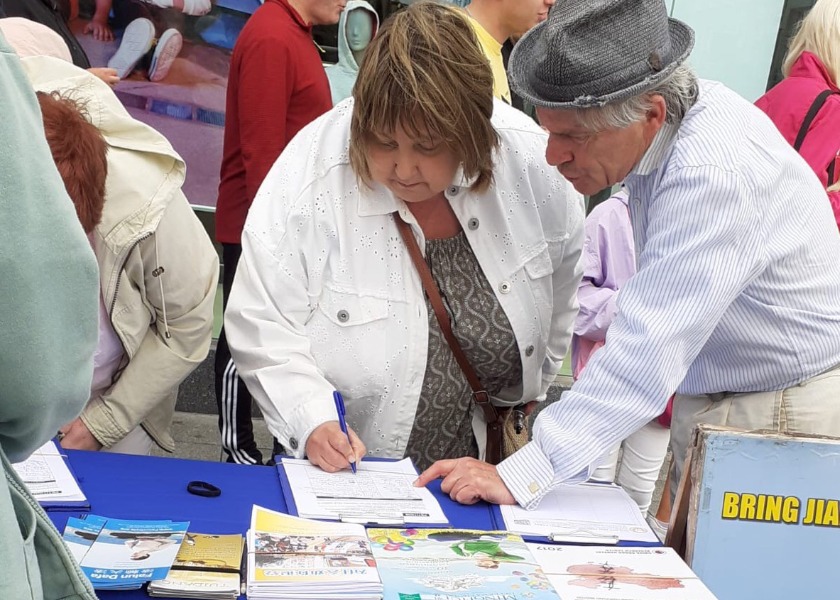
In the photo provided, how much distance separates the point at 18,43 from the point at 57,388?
2.07m

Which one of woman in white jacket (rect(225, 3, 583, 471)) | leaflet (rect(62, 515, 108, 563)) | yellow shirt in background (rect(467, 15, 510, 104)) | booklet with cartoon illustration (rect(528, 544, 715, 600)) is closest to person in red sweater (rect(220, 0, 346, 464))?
yellow shirt in background (rect(467, 15, 510, 104))

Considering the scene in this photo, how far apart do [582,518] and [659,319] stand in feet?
1.40

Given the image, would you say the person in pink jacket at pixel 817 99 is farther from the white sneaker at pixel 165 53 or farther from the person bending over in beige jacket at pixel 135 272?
the white sneaker at pixel 165 53

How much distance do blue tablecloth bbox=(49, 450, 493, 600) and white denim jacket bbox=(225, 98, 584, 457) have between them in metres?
0.21

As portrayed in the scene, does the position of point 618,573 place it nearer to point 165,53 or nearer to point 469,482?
point 469,482

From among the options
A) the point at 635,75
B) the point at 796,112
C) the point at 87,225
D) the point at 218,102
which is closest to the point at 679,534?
the point at 635,75

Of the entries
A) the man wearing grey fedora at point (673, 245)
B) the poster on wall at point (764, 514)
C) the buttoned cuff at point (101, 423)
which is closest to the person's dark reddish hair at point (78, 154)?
the buttoned cuff at point (101, 423)

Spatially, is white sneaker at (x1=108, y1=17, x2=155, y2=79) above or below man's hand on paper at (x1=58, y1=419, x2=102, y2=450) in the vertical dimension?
above

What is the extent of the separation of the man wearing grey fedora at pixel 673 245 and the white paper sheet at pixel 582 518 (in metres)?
0.05

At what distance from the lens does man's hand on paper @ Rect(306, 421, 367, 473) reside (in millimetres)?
1952

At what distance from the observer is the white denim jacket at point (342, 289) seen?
207 centimetres

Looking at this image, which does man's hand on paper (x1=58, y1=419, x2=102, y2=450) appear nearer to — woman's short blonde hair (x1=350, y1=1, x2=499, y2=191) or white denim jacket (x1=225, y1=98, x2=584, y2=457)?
white denim jacket (x1=225, y1=98, x2=584, y2=457)

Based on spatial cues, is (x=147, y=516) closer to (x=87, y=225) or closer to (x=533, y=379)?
(x=87, y=225)

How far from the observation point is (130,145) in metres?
2.32
